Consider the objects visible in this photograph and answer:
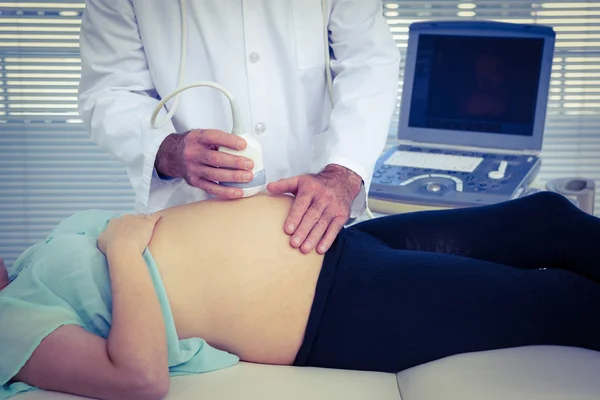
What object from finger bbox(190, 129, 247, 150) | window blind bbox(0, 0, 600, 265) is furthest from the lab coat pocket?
window blind bbox(0, 0, 600, 265)

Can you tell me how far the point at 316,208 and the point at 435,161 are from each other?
36.2 inches

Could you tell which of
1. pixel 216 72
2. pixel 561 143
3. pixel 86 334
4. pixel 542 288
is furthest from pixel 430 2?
pixel 86 334

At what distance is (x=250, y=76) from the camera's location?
1714 millimetres

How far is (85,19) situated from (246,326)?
902 mm

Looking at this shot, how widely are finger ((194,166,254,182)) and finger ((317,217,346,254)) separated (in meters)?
0.17

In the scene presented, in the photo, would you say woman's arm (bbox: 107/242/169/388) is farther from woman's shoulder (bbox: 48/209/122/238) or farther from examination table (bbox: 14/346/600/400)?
woman's shoulder (bbox: 48/209/122/238)

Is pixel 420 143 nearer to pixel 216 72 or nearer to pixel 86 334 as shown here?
pixel 216 72

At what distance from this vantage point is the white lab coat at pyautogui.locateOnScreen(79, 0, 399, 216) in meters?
1.69

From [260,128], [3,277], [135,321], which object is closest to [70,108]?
[260,128]

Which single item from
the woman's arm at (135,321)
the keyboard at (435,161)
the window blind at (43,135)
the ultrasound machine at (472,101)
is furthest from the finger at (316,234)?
the window blind at (43,135)

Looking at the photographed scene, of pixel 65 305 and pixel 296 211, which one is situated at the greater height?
pixel 296 211

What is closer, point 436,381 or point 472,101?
point 436,381

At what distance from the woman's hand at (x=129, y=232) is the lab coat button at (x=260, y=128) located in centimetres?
44

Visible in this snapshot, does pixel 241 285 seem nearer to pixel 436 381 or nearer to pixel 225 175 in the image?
pixel 225 175
